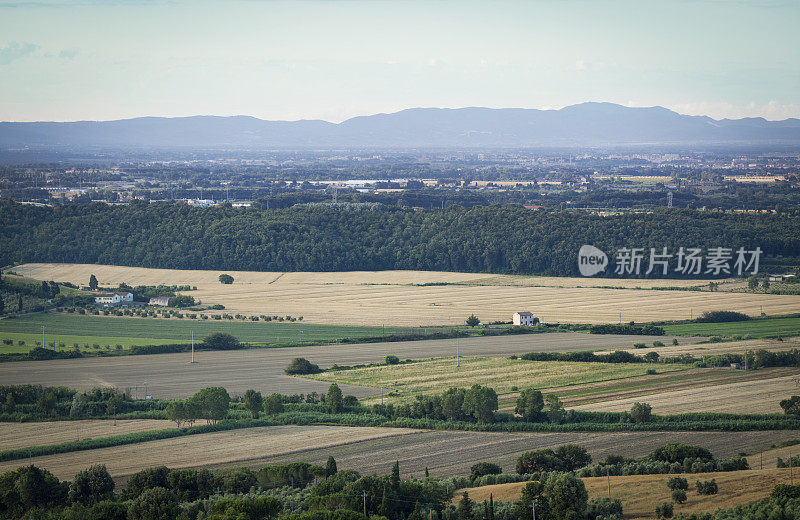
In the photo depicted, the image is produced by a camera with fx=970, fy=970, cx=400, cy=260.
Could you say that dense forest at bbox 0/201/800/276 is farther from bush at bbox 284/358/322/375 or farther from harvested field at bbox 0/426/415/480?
harvested field at bbox 0/426/415/480

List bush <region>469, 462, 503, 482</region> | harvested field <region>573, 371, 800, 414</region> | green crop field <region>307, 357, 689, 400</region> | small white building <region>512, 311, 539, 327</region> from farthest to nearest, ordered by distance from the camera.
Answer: small white building <region>512, 311, 539, 327</region> → green crop field <region>307, 357, 689, 400</region> → harvested field <region>573, 371, 800, 414</region> → bush <region>469, 462, 503, 482</region>

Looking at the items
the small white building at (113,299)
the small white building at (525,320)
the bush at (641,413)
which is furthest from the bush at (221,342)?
the bush at (641,413)

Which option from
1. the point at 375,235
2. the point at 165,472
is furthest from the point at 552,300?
the point at 165,472

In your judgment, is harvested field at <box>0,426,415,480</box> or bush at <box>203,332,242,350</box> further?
bush at <box>203,332,242,350</box>

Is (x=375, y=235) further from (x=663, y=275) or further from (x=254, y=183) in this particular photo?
(x=254, y=183)

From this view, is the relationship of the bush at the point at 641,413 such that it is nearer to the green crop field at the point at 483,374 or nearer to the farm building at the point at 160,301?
the green crop field at the point at 483,374

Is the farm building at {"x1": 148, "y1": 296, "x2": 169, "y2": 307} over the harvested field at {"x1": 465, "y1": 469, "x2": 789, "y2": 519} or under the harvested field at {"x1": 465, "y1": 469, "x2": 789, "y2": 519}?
under

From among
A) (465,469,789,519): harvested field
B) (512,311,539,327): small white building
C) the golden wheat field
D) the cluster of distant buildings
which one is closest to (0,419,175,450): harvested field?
(465,469,789,519): harvested field
